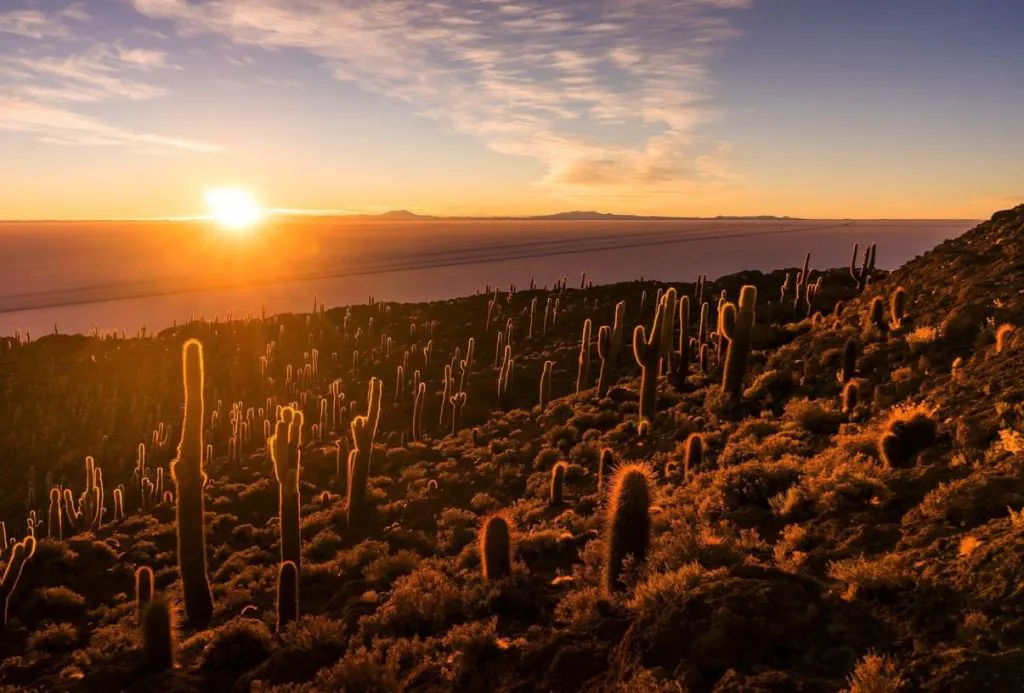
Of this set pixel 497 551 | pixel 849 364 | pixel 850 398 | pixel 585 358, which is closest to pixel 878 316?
pixel 849 364

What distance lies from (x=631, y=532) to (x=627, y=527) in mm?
99

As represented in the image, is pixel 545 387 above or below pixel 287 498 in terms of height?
below

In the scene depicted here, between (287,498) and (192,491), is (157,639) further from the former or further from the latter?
(287,498)

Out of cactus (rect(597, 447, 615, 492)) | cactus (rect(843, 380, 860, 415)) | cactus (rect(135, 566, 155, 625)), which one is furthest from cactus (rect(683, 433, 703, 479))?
cactus (rect(135, 566, 155, 625))

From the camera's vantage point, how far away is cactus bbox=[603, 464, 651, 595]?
1021 cm

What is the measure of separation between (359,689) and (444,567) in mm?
6107

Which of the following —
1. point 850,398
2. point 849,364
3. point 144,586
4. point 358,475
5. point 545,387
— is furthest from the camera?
point 545,387

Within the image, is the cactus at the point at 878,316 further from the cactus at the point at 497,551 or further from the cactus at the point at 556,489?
the cactus at the point at 497,551

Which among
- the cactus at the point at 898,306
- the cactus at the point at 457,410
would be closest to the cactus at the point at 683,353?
the cactus at the point at 898,306

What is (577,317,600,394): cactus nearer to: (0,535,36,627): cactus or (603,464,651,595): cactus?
(603,464,651,595): cactus

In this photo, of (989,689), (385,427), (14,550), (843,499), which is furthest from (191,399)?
(385,427)

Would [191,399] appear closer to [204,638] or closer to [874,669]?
[204,638]

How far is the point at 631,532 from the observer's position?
10359 millimetres

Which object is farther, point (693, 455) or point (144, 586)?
point (693, 455)
